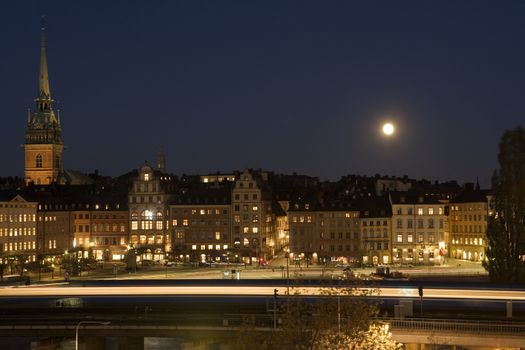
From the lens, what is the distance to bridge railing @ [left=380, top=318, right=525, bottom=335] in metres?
41.9

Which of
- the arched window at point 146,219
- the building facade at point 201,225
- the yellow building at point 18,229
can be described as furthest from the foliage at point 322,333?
the arched window at point 146,219

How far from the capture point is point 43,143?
161m

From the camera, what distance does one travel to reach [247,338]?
A: 104 feet

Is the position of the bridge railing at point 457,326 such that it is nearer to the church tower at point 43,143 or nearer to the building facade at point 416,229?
the building facade at point 416,229

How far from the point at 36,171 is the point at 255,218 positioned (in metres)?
64.8

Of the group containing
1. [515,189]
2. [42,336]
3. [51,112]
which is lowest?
[42,336]

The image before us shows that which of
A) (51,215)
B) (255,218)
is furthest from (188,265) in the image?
(51,215)

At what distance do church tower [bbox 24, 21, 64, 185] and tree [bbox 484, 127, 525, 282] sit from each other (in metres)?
102

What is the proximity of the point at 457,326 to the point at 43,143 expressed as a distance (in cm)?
12804

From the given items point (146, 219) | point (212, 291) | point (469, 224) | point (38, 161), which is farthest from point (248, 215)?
point (38, 161)

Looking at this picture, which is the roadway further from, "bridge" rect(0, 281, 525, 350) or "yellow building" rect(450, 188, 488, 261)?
"yellow building" rect(450, 188, 488, 261)

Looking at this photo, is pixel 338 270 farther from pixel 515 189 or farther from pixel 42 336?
pixel 42 336

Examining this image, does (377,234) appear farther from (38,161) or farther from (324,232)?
(38,161)

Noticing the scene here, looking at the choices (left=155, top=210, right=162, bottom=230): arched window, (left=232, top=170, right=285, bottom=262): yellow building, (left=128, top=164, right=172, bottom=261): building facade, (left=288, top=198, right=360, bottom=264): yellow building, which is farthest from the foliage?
(left=155, top=210, right=162, bottom=230): arched window
